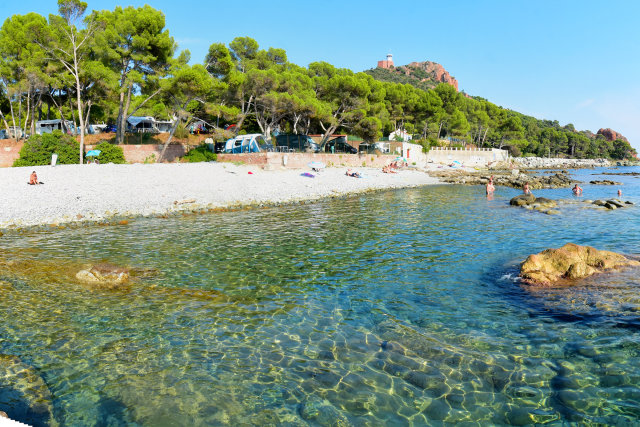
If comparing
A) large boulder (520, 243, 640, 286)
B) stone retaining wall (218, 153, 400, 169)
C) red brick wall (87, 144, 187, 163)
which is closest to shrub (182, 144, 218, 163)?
stone retaining wall (218, 153, 400, 169)

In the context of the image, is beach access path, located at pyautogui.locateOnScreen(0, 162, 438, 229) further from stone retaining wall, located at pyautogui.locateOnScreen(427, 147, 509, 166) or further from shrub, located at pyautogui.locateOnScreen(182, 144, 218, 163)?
stone retaining wall, located at pyautogui.locateOnScreen(427, 147, 509, 166)

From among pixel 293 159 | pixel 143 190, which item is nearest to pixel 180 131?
pixel 293 159

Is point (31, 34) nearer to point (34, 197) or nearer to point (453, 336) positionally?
point (34, 197)

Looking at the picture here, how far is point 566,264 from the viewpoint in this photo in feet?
31.8

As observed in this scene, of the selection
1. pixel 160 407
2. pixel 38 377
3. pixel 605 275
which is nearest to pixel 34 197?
pixel 38 377

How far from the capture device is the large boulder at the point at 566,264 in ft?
30.8

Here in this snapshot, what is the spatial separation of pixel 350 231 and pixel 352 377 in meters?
11.5

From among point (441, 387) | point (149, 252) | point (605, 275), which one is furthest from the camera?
point (149, 252)

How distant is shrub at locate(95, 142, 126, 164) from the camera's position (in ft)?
118

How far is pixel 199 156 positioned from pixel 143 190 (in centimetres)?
1691

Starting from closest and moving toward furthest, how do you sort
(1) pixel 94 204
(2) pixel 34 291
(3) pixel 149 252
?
(2) pixel 34 291 < (3) pixel 149 252 < (1) pixel 94 204

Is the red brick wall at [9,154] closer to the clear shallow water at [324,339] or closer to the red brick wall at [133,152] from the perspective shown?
the red brick wall at [133,152]

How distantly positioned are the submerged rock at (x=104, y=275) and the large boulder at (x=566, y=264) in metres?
9.77

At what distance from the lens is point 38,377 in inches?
210
